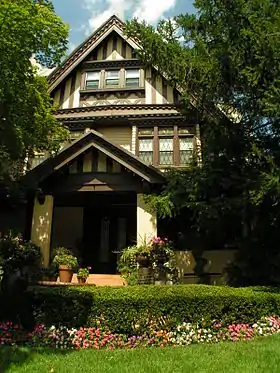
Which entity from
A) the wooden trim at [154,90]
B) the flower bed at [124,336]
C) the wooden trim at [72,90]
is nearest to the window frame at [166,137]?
the wooden trim at [154,90]

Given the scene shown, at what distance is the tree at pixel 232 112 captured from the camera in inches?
408

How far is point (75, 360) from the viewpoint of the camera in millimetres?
6297

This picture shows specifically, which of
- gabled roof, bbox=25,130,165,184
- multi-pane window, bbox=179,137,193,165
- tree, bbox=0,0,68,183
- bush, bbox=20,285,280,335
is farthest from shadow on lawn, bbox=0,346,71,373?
multi-pane window, bbox=179,137,193,165

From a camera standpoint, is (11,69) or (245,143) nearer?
(11,69)

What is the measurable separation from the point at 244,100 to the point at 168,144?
5211 mm

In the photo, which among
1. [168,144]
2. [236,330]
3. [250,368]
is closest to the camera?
A: [250,368]

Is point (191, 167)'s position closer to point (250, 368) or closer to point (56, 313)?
point (56, 313)

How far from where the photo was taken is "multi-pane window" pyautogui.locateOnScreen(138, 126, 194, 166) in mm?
15977

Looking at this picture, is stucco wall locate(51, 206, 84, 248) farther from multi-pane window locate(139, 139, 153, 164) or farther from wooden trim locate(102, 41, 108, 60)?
wooden trim locate(102, 41, 108, 60)

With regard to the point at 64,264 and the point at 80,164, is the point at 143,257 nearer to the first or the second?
the point at 64,264

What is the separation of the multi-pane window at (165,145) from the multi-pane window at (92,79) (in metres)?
3.07

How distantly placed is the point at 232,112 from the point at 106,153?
4.12m

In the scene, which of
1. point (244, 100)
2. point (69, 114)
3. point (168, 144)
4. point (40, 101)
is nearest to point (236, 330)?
point (244, 100)

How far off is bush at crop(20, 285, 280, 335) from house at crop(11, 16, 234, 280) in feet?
15.3
